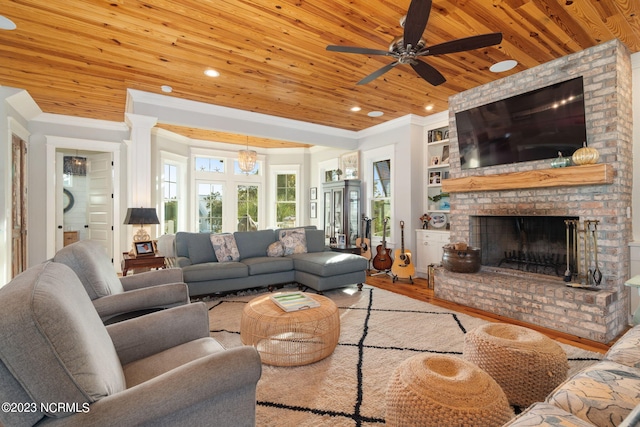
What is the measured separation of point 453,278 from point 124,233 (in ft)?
18.3

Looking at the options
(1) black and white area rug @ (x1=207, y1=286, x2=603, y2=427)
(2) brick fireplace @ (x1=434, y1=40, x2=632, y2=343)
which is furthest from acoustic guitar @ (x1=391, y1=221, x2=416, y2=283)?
(2) brick fireplace @ (x1=434, y1=40, x2=632, y2=343)

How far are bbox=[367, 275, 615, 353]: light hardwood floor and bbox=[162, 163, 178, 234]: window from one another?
408 cm

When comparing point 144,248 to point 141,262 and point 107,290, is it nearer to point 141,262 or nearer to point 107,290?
point 141,262

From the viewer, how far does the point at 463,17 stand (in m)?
2.56

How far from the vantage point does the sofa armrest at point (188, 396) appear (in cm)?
92

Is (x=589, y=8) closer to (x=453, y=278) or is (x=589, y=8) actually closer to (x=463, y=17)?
(x=463, y=17)

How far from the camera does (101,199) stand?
5965 mm

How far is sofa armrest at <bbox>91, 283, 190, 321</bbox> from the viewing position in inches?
78.2

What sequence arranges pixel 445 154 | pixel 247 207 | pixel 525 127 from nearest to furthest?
pixel 525 127 < pixel 445 154 < pixel 247 207

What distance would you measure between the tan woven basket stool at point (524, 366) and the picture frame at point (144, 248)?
385cm

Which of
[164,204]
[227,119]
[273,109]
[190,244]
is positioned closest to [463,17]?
[273,109]

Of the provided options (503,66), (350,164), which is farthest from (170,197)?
(503,66)

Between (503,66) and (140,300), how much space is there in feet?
13.4

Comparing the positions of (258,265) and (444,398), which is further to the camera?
(258,265)
